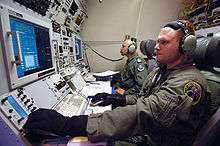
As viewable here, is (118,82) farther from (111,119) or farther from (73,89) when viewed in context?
(111,119)

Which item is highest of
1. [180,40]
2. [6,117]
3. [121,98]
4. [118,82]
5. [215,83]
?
[180,40]

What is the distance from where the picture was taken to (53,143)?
846 mm

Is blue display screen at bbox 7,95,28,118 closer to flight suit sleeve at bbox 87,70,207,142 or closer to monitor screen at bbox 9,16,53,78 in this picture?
monitor screen at bbox 9,16,53,78

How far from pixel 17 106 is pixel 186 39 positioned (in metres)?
0.97

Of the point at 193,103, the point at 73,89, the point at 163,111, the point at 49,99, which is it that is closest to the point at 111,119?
the point at 163,111

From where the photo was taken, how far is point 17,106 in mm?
908

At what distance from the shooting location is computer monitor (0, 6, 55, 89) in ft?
3.05

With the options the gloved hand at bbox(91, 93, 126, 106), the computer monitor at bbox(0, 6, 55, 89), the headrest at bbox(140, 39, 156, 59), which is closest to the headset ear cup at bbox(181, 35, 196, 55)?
the gloved hand at bbox(91, 93, 126, 106)

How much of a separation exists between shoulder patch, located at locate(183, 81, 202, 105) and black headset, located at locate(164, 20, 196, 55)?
0.21m

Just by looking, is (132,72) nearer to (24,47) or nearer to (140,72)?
(140,72)

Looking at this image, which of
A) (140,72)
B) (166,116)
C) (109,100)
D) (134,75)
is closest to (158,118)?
(166,116)

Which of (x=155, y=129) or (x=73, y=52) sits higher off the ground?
(x=73, y=52)

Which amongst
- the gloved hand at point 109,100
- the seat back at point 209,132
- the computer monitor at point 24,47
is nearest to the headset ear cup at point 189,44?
the seat back at point 209,132

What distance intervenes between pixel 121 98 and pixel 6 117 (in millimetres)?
860
